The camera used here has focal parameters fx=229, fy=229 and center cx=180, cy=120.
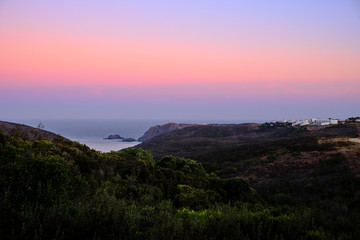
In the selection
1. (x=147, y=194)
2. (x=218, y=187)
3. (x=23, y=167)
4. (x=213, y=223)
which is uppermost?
(x=23, y=167)

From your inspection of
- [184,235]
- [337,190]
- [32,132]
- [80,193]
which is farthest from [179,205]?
[32,132]

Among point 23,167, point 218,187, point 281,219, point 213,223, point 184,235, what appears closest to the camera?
point 184,235

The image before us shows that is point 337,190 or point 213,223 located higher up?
point 213,223

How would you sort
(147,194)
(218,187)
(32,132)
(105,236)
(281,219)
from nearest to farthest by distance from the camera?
(105,236)
(281,219)
(147,194)
(218,187)
(32,132)

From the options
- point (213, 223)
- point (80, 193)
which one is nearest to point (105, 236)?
point (213, 223)

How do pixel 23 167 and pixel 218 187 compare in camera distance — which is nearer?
pixel 23 167

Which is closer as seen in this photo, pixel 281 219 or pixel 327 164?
pixel 281 219

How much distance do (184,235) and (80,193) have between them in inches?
144

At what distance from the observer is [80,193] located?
6.01 metres

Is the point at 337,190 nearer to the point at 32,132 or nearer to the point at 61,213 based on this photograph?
the point at 61,213

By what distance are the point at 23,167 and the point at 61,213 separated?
2.57 metres

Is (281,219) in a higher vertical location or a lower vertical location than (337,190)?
higher

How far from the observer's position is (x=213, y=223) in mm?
4207

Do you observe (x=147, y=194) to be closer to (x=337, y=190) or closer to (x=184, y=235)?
(x=184, y=235)
